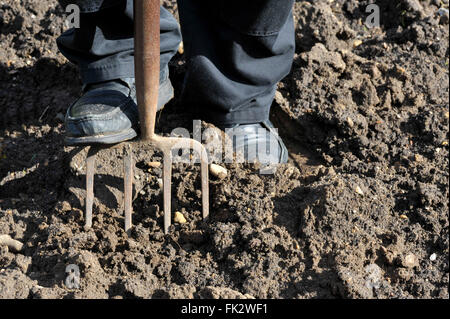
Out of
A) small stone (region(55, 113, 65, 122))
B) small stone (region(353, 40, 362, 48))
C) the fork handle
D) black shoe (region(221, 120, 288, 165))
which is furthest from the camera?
small stone (region(353, 40, 362, 48))

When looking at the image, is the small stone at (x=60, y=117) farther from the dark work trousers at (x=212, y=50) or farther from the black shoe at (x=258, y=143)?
the black shoe at (x=258, y=143)

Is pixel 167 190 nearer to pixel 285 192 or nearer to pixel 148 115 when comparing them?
pixel 148 115

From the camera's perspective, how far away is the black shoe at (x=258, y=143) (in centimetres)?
226

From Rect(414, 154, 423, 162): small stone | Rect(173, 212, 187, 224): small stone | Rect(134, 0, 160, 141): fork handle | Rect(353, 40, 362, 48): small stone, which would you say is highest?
Rect(353, 40, 362, 48): small stone

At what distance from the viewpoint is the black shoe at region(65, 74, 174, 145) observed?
1896 millimetres

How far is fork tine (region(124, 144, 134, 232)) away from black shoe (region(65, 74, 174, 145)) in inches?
2.5

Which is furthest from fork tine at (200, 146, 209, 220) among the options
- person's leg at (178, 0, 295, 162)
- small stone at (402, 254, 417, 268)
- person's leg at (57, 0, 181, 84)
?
small stone at (402, 254, 417, 268)

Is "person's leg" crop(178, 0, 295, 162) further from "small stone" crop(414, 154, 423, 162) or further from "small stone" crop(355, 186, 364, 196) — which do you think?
"small stone" crop(414, 154, 423, 162)

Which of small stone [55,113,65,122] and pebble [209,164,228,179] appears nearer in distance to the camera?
pebble [209,164,228,179]

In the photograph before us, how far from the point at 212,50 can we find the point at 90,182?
71 centimetres

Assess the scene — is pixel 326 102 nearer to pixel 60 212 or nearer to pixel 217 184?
pixel 217 184

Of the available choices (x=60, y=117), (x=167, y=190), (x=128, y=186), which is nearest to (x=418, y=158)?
(x=167, y=190)

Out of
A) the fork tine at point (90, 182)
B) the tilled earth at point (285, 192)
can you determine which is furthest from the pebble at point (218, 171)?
the fork tine at point (90, 182)

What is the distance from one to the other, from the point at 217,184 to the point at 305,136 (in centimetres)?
62
